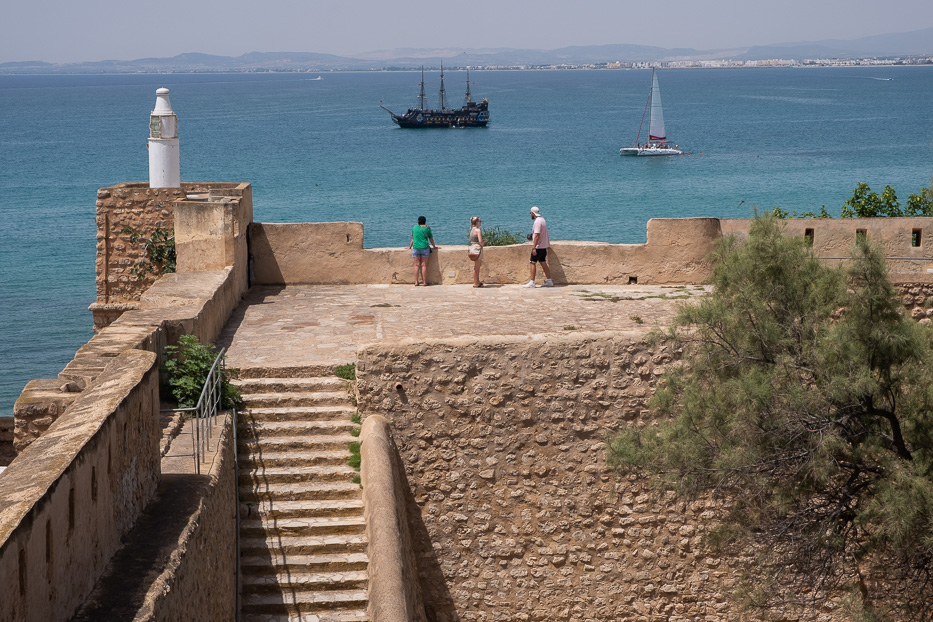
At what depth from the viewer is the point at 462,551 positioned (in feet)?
35.7

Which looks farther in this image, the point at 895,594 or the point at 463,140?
the point at 463,140

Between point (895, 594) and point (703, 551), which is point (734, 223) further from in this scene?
point (895, 594)

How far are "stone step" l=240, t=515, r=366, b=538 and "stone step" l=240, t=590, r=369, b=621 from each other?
0.56m

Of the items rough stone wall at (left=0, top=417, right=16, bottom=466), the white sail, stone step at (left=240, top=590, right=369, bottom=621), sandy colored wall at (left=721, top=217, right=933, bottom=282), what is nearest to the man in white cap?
sandy colored wall at (left=721, top=217, right=933, bottom=282)

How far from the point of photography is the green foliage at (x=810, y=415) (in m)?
8.88

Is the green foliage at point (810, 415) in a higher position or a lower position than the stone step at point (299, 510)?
higher

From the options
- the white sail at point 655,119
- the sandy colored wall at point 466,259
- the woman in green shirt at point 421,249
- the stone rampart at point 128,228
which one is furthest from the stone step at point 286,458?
the white sail at point 655,119

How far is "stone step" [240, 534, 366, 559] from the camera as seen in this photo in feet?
30.8

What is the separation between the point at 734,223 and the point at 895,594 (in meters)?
6.37

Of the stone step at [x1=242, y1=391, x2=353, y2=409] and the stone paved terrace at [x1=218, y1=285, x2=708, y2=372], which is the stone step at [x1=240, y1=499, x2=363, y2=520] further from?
the stone paved terrace at [x1=218, y1=285, x2=708, y2=372]

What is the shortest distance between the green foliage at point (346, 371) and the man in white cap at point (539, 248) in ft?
15.1

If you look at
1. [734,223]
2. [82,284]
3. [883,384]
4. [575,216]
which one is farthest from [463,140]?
[883,384]

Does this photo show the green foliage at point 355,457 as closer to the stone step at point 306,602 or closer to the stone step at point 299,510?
the stone step at point 299,510

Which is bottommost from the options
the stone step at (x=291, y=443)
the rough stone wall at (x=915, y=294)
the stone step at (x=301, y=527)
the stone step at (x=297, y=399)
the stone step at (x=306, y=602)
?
the stone step at (x=306, y=602)
